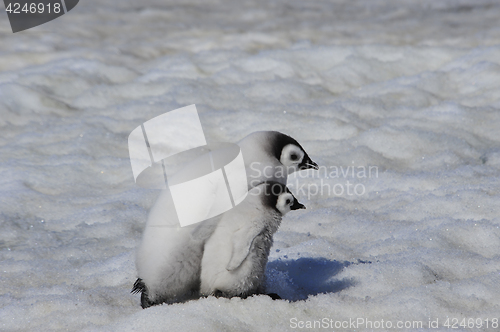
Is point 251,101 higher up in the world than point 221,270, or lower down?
lower down

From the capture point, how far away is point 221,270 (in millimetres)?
1930

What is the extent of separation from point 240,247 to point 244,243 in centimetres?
2

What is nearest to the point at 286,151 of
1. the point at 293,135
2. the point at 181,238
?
the point at 181,238

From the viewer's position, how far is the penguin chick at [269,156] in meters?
2.00

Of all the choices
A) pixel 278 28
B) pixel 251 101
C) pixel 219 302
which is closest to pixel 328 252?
pixel 219 302

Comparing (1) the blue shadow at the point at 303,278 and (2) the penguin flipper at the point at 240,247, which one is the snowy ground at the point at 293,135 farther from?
(2) the penguin flipper at the point at 240,247

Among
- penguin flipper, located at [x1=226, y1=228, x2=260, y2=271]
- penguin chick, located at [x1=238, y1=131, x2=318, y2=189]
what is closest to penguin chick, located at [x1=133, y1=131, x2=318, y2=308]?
penguin chick, located at [x1=238, y1=131, x2=318, y2=189]

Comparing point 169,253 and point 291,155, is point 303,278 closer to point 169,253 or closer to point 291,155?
point 291,155

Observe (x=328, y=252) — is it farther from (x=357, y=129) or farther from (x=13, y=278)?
(x=357, y=129)

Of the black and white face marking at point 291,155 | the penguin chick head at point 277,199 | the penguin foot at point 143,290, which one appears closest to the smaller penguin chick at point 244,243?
the penguin chick head at point 277,199

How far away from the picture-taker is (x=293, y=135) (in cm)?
441

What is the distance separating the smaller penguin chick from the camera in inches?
74.9

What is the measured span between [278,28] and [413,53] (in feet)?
7.13

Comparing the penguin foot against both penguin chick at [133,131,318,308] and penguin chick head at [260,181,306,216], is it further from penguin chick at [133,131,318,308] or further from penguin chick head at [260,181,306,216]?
penguin chick head at [260,181,306,216]
